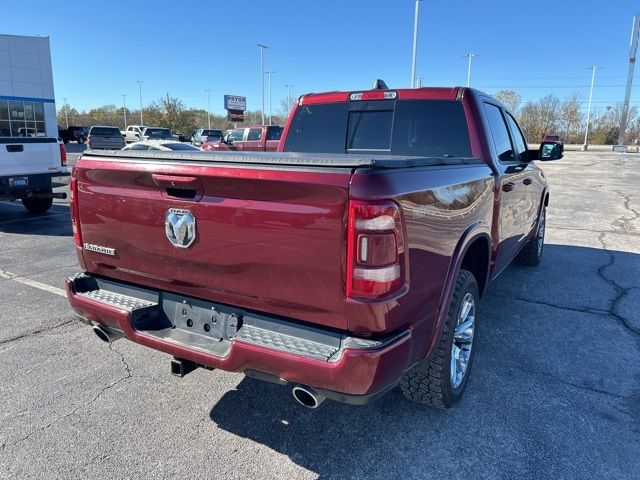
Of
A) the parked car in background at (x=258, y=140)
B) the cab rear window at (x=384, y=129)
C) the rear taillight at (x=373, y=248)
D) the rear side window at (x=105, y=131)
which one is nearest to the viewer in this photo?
the rear taillight at (x=373, y=248)

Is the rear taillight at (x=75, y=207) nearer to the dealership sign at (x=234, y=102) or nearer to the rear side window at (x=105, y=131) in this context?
the rear side window at (x=105, y=131)

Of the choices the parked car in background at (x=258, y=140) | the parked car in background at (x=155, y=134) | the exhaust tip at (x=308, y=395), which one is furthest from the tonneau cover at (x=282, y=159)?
the parked car in background at (x=155, y=134)

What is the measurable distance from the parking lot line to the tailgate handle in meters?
3.40

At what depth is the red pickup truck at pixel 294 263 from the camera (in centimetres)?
210

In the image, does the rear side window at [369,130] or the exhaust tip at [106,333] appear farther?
the rear side window at [369,130]

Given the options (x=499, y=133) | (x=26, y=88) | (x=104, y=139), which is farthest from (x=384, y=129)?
(x=104, y=139)

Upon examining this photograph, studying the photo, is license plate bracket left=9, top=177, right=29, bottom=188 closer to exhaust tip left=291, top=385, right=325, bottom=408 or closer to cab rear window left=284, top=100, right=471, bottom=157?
cab rear window left=284, top=100, right=471, bottom=157

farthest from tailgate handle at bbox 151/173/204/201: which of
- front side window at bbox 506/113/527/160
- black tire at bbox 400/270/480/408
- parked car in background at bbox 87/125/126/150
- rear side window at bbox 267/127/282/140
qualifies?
parked car in background at bbox 87/125/126/150

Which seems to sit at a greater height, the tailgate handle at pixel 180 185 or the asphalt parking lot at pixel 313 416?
the tailgate handle at pixel 180 185

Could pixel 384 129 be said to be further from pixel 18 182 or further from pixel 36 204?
pixel 36 204

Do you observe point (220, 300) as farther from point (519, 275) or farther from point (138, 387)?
point (519, 275)

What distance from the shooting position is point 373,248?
6.75 ft

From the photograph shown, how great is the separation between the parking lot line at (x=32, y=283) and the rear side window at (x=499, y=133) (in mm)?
4614

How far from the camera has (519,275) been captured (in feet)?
20.6
